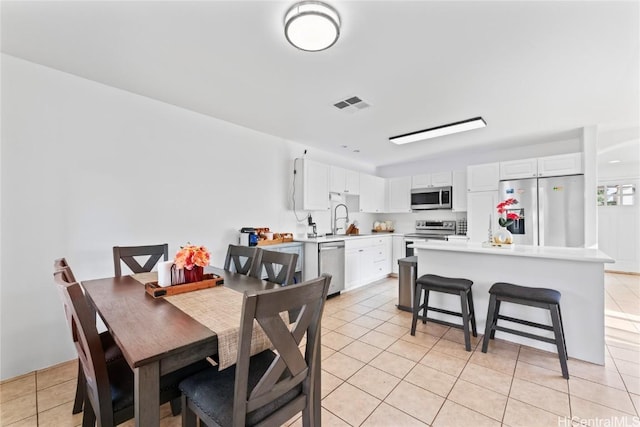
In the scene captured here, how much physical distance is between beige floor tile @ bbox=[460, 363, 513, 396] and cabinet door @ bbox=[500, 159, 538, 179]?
135 inches

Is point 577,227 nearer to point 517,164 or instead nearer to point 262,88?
point 517,164

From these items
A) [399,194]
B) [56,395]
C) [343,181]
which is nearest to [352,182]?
[343,181]

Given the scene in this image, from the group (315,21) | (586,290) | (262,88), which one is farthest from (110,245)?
(586,290)

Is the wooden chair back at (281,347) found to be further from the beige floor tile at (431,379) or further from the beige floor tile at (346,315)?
the beige floor tile at (346,315)

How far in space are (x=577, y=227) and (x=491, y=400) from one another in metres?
3.33

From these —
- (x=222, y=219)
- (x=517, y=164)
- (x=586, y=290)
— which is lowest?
(x=586, y=290)

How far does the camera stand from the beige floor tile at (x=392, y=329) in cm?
287

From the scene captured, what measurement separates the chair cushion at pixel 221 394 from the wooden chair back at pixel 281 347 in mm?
28

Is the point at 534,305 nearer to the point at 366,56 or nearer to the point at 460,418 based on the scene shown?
the point at 460,418

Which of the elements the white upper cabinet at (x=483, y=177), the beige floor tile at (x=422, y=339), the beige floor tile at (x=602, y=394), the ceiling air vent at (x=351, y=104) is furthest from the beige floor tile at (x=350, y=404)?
the white upper cabinet at (x=483, y=177)

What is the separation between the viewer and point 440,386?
199cm

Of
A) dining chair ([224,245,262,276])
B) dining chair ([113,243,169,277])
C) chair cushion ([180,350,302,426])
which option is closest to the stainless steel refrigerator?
dining chair ([224,245,262,276])

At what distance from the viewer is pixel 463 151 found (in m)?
5.14

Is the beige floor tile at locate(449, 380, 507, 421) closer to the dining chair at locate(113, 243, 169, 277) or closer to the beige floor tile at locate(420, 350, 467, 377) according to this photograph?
the beige floor tile at locate(420, 350, 467, 377)
